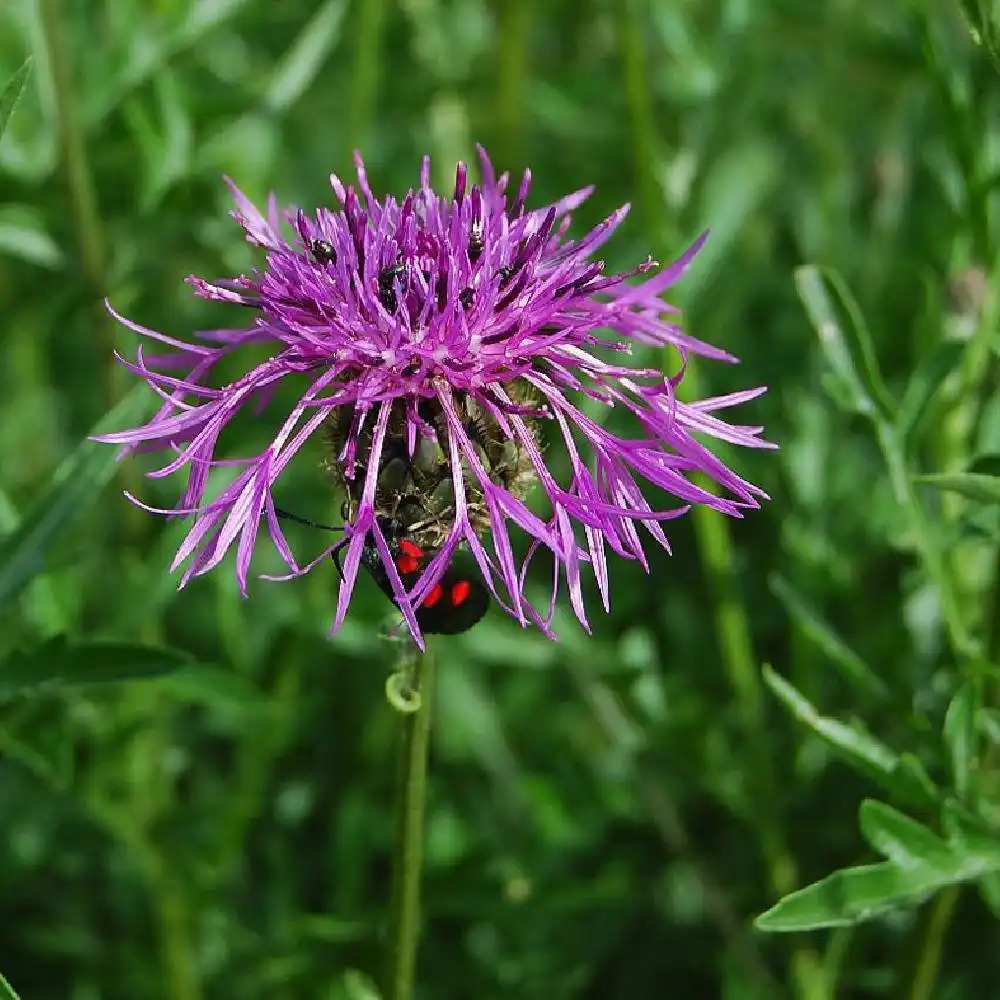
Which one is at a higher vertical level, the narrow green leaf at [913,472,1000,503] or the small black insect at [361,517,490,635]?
the narrow green leaf at [913,472,1000,503]

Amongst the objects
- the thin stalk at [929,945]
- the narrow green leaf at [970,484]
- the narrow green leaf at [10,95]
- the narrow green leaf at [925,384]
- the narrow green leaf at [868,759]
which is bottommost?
the thin stalk at [929,945]

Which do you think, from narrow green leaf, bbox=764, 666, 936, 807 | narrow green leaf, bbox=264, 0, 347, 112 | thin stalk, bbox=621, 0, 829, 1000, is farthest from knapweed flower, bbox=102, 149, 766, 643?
narrow green leaf, bbox=264, 0, 347, 112

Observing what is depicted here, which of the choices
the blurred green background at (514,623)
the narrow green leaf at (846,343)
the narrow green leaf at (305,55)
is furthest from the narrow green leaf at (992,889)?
the narrow green leaf at (305,55)

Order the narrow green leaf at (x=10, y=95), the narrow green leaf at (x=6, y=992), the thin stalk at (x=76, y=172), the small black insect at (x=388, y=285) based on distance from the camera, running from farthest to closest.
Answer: the thin stalk at (x=76, y=172) → the small black insect at (x=388, y=285) → the narrow green leaf at (x=10, y=95) → the narrow green leaf at (x=6, y=992)

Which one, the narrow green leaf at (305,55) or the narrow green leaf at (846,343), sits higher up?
the narrow green leaf at (305,55)

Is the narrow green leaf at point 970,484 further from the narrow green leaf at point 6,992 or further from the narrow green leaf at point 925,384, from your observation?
the narrow green leaf at point 6,992

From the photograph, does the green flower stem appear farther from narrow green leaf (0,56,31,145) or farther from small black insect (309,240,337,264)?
narrow green leaf (0,56,31,145)

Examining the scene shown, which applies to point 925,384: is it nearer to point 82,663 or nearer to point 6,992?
point 82,663
